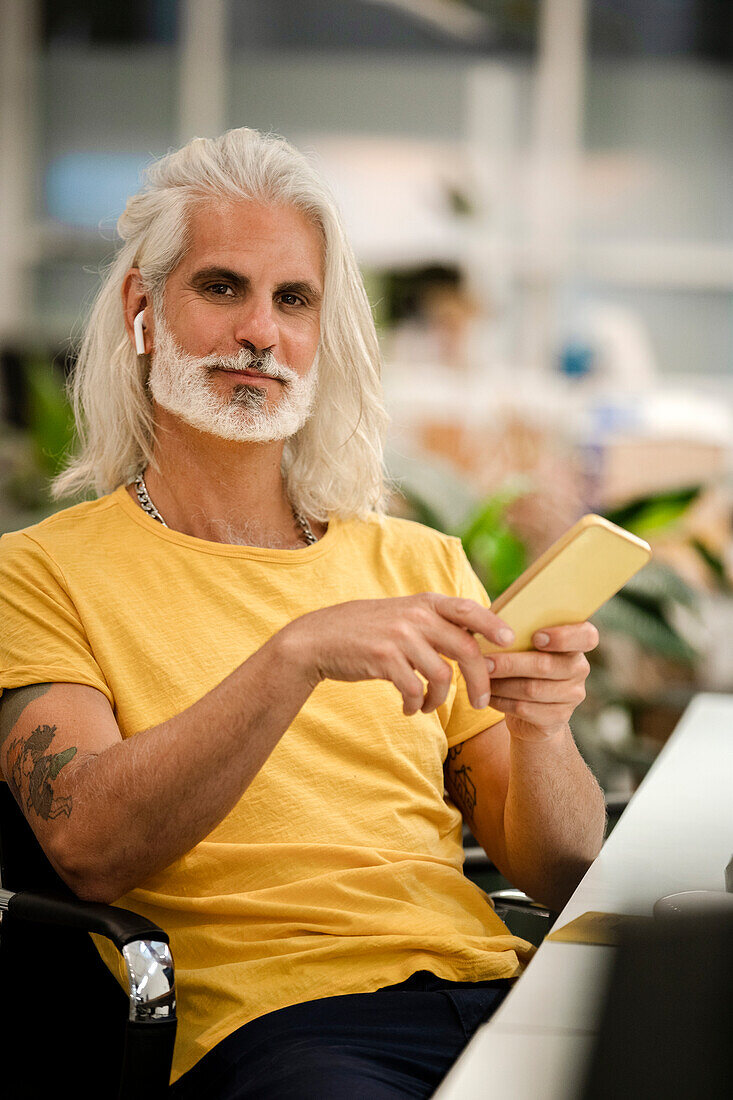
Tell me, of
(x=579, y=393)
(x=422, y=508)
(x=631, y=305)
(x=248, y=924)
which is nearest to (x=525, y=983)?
(x=248, y=924)

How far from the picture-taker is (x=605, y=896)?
1.02 m

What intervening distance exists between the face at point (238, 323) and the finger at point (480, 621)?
0.51 metres

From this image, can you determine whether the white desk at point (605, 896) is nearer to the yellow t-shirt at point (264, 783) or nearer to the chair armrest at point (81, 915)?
the yellow t-shirt at point (264, 783)

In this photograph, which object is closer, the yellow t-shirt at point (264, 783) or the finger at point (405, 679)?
the finger at point (405, 679)

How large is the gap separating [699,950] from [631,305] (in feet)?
21.1

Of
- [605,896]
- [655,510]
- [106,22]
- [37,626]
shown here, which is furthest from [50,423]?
[106,22]

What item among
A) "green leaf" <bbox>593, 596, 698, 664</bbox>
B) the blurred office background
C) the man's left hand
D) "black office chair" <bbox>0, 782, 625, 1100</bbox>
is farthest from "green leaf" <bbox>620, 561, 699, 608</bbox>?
the blurred office background

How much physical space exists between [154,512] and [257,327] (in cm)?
25

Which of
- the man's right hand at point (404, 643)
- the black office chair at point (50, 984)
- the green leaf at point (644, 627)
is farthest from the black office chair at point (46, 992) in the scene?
the green leaf at point (644, 627)

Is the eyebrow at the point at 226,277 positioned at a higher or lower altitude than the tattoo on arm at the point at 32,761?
higher

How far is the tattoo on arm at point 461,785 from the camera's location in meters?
1.47

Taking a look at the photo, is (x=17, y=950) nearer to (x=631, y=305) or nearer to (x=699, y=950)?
(x=699, y=950)

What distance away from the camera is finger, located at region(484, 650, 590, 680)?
3.53 feet

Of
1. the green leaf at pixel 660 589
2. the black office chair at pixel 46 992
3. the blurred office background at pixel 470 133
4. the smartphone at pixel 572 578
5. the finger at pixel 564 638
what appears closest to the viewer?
the smartphone at pixel 572 578
